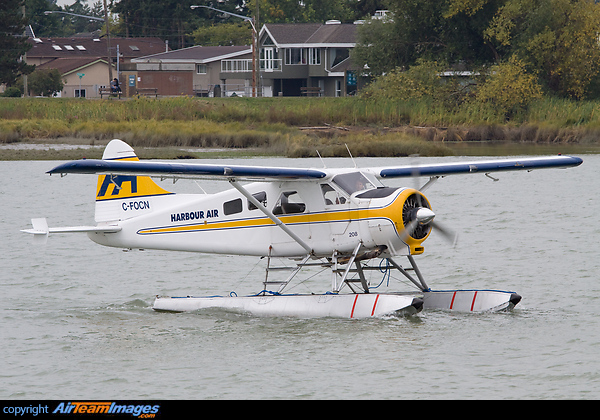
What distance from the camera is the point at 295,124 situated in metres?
47.5

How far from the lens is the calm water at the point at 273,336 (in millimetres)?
9570

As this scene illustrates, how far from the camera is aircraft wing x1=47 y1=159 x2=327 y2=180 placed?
1042cm

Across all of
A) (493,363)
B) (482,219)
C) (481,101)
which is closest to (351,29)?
(481,101)

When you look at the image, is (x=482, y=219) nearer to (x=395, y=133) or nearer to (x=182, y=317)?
(x=182, y=317)

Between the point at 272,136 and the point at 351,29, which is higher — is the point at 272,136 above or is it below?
below

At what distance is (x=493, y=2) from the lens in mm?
55562

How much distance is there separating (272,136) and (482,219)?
1797 centimetres

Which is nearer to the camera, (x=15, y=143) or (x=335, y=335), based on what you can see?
(x=335, y=335)

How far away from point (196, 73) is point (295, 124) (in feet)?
106

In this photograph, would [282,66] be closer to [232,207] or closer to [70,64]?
[70,64]

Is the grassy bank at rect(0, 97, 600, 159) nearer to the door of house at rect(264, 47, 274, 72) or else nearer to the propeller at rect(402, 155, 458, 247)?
the door of house at rect(264, 47, 274, 72)

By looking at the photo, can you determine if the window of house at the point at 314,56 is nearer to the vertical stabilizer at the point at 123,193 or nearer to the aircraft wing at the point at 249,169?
the vertical stabilizer at the point at 123,193

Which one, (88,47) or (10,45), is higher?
(88,47)

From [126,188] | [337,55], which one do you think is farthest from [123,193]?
[337,55]
